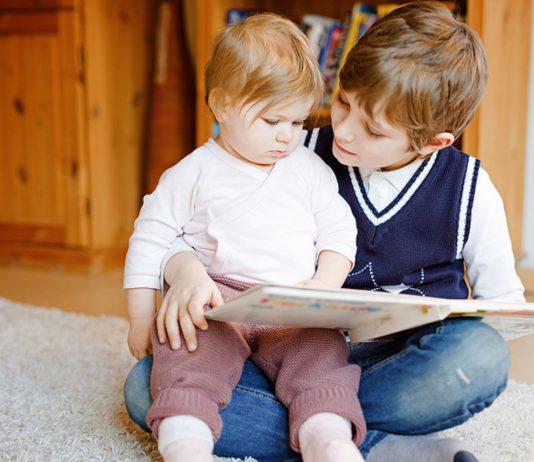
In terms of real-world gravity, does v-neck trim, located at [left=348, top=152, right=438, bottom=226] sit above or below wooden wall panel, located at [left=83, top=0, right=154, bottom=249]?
above

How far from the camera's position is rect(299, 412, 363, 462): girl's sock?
0.72 meters

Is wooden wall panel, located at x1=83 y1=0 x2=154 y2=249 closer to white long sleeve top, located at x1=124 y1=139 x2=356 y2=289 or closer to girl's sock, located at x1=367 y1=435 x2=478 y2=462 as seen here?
white long sleeve top, located at x1=124 y1=139 x2=356 y2=289

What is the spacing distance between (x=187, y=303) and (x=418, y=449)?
0.31 meters

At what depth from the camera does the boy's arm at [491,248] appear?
932 millimetres

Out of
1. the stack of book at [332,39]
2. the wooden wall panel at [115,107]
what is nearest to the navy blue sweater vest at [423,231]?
the stack of book at [332,39]

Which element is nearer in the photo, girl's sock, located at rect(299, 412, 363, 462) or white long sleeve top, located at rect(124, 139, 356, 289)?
girl's sock, located at rect(299, 412, 363, 462)

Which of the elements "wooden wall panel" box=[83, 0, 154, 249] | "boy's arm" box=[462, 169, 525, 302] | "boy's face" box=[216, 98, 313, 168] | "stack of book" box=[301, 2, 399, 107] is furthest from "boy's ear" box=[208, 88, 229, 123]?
"wooden wall panel" box=[83, 0, 154, 249]

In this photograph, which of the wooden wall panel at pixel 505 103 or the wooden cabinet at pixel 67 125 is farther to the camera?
the wooden cabinet at pixel 67 125

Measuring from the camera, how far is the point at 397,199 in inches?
37.9

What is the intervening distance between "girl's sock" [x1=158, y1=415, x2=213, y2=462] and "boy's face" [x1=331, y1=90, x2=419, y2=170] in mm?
377

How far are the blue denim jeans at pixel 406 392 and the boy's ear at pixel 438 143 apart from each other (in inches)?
8.8

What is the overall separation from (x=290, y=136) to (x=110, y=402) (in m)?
0.48

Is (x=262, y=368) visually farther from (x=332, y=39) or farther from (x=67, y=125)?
(x=67, y=125)

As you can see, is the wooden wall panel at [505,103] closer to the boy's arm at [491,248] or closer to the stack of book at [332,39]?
the stack of book at [332,39]
